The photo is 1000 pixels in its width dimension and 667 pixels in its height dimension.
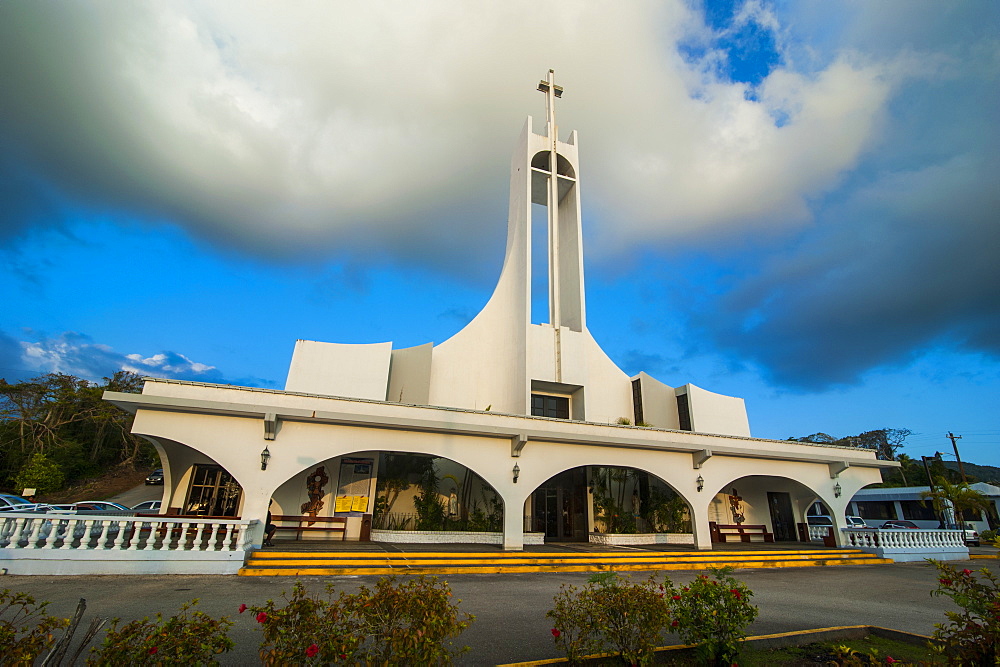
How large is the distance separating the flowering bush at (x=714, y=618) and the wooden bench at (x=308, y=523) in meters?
11.4

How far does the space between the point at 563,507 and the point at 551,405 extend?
357cm

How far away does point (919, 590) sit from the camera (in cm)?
947

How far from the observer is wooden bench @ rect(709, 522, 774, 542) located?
17.1 meters

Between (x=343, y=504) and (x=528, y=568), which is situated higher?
(x=343, y=504)

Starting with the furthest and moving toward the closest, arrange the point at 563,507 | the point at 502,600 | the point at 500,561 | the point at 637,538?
the point at 563,507 → the point at 637,538 → the point at 500,561 → the point at 502,600

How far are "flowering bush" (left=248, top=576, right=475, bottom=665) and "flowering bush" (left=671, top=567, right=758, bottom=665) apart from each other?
2182 millimetres

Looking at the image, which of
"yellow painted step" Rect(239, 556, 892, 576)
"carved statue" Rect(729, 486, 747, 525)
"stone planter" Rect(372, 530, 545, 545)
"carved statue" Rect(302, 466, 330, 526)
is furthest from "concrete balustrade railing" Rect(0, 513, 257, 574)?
"carved statue" Rect(729, 486, 747, 525)

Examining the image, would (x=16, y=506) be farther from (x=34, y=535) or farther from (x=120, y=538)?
(x=120, y=538)

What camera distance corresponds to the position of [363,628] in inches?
121

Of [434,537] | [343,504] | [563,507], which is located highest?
[563,507]

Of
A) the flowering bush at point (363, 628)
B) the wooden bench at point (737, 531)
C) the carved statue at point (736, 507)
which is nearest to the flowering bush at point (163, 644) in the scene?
the flowering bush at point (363, 628)

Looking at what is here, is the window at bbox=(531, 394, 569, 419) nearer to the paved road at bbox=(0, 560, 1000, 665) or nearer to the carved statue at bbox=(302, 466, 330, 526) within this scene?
the carved statue at bbox=(302, 466, 330, 526)

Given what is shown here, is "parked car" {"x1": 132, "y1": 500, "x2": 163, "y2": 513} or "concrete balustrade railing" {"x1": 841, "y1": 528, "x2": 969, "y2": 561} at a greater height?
"parked car" {"x1": 132, "y1": 500, "x2": 163, "y2": 513}

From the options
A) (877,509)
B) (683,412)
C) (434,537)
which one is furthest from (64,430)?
(877,509)
